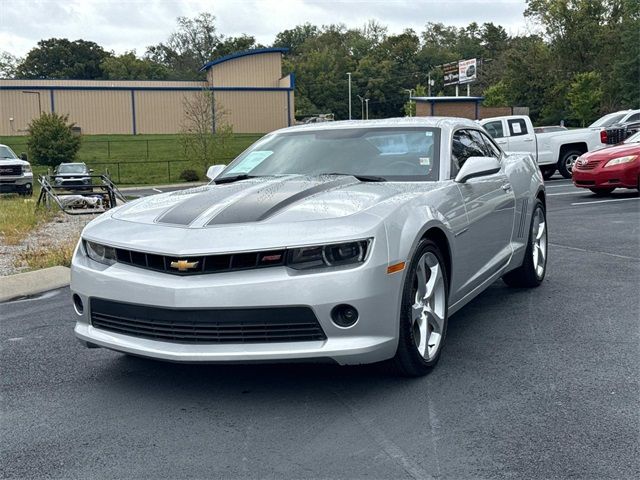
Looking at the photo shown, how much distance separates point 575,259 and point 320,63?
11002cm

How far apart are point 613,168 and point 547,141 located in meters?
6.13

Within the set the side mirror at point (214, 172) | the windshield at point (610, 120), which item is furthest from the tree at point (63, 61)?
the side mirror at point (214, 172)

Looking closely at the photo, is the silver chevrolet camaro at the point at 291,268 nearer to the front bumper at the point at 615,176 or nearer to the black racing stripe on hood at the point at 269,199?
the black racing stripe on hood at the point at 269,199

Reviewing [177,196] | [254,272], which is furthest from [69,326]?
[254,272]

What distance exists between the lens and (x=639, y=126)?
78.9ft

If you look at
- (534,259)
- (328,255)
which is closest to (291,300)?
(328,255)

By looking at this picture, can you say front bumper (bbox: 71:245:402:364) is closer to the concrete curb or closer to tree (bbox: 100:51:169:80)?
the concrete curb

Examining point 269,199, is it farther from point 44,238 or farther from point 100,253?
point 44,238

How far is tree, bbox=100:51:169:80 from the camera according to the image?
104562mm

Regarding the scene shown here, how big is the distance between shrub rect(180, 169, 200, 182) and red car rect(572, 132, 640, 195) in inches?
997

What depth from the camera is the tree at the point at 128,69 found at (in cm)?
10456

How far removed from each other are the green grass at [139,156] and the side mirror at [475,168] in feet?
94.5

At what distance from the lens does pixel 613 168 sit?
14969 mm

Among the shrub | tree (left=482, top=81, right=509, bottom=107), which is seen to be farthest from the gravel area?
tree (left=482, top=81, right=509, bottom=107)
